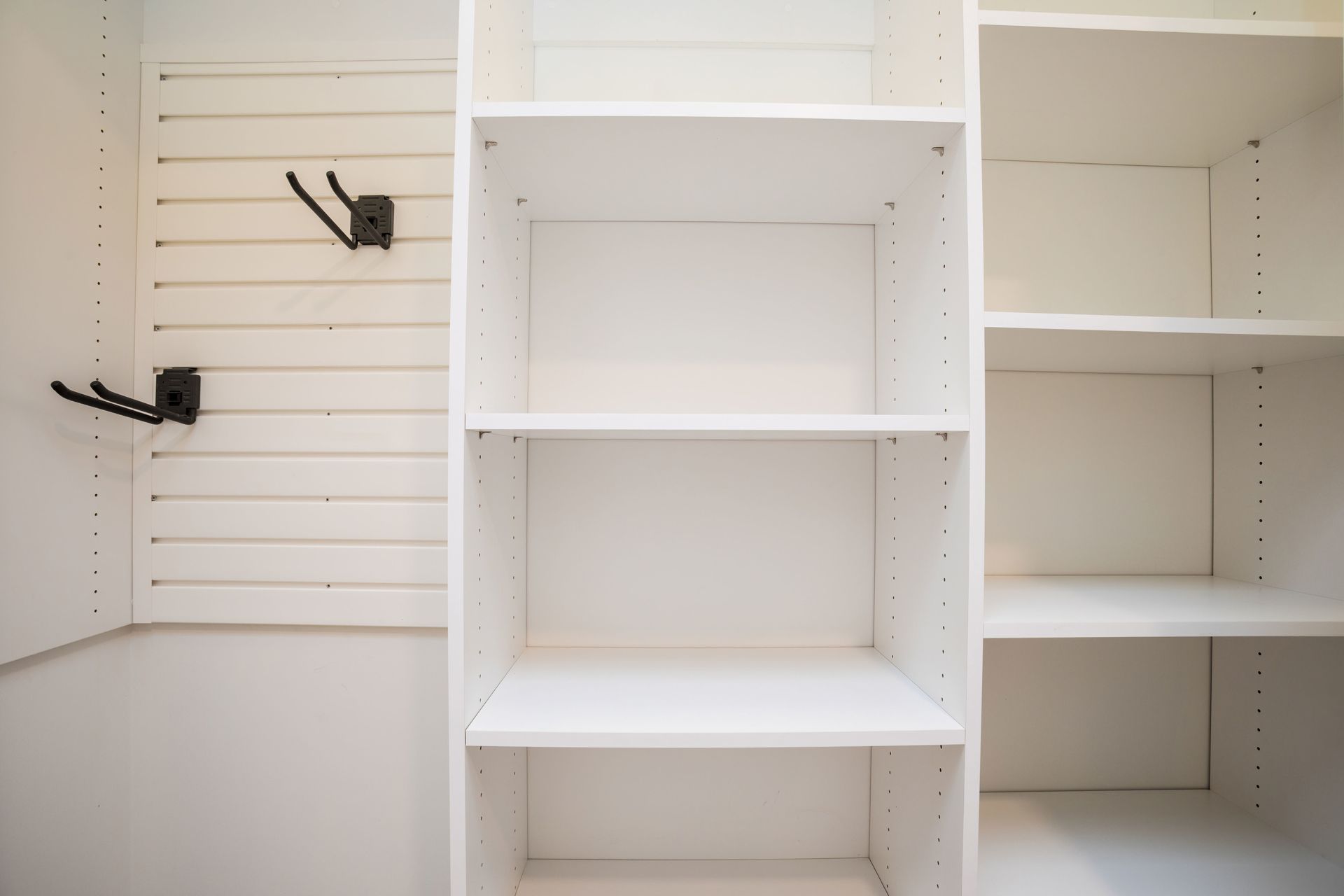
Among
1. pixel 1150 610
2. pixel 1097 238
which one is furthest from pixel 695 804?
pixel 1097 238

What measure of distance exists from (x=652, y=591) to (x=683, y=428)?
0.54m

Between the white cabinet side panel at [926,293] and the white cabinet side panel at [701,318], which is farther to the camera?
the white cabinet side panel at [701,318]

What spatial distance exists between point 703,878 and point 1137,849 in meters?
0.83

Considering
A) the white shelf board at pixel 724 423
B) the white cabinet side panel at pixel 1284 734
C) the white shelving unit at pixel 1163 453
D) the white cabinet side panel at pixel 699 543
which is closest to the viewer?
the white shelf board at pixel 724 423

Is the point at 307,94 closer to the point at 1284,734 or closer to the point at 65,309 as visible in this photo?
the point at 65,309

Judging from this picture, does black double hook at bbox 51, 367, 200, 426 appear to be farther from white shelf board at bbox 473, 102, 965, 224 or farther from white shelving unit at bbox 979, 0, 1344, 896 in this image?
white shelving unit at bbox 979, 0, 1344, 896

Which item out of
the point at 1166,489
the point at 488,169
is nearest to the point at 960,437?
the point at 1166,489

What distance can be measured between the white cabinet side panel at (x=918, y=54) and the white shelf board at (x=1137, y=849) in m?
1.31

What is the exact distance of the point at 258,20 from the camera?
137 cm

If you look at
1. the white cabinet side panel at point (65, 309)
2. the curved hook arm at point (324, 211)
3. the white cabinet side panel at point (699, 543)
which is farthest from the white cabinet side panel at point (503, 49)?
the white cabinet side panel at point (65, 309)

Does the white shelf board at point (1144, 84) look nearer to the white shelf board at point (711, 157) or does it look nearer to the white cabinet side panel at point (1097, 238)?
the white cabinet side panel at point (1097, 238)

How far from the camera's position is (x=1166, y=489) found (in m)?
1.33

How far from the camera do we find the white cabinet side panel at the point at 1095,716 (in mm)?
1318

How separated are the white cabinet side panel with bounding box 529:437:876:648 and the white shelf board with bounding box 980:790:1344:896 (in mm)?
441
